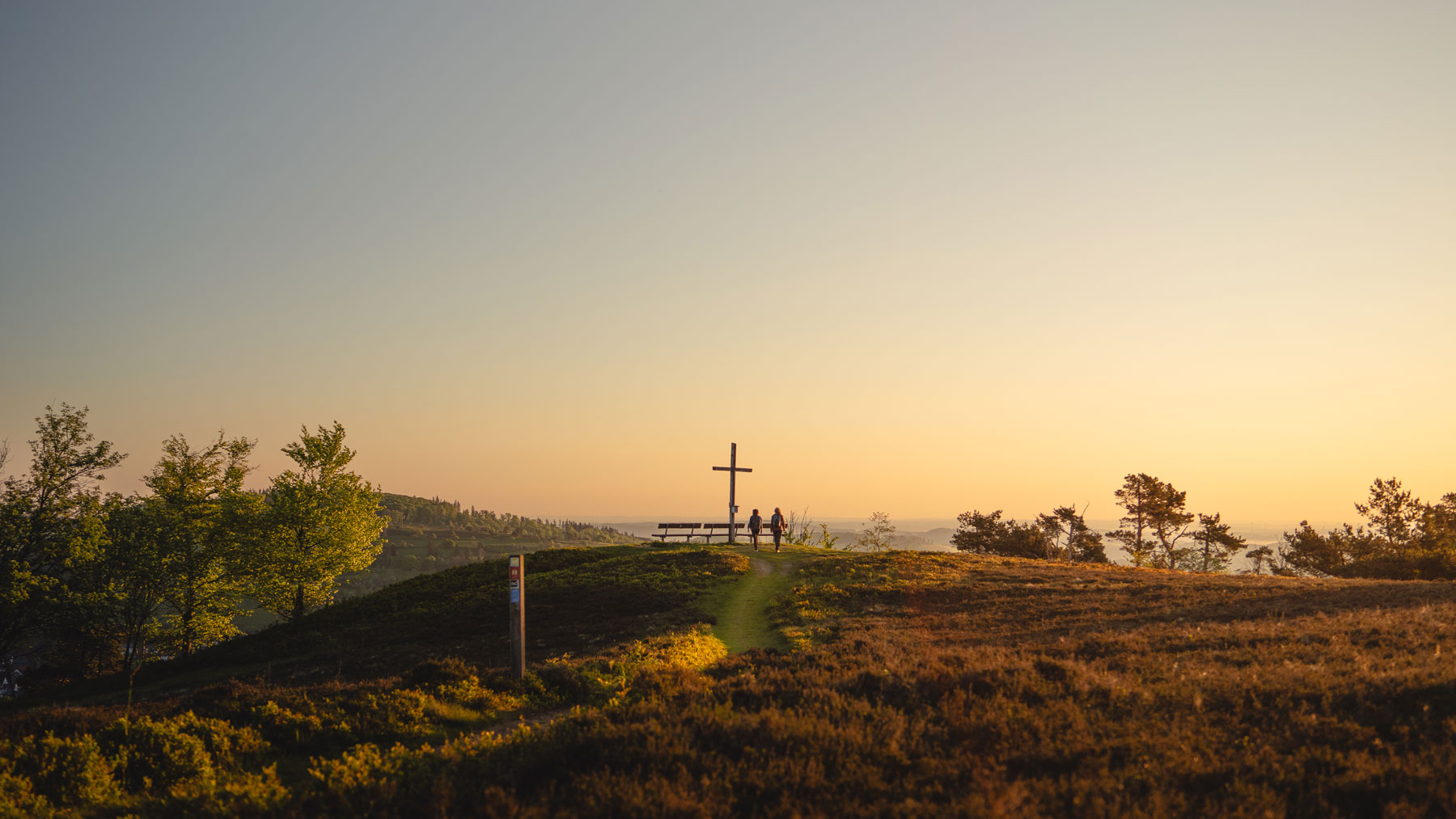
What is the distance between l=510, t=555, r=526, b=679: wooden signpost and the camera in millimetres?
13105

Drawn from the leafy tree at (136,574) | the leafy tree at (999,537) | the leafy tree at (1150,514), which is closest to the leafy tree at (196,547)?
the leafy tree at (136,574)

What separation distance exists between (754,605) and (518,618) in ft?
42.8

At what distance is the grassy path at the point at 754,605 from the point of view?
1898 cm

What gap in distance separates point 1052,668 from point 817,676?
3766 mm

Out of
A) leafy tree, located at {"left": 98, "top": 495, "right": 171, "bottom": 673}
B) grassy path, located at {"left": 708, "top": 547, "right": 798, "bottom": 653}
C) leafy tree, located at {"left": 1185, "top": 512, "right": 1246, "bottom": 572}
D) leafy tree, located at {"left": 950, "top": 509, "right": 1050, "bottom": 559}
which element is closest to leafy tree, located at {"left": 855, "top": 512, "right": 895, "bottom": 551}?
leafy tree, located at {"left": 950, "top": 509, "right": 1050, "bottom": 559}

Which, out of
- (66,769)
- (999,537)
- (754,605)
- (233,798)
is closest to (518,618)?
(233,798)

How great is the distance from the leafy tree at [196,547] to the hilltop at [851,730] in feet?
92.7

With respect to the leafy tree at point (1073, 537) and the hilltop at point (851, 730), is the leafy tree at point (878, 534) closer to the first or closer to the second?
the leafy tree at point (1073, 537)

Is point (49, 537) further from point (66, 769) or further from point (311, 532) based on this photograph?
point (66, 769)

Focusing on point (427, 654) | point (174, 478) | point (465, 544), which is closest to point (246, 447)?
point (174, 478)

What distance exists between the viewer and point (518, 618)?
1333 centimetres

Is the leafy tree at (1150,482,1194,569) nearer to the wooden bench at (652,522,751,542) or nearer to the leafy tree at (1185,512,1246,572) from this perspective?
the leafy tree at (1185,512,1246,572)

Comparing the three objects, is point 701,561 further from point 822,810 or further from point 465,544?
point 465,544

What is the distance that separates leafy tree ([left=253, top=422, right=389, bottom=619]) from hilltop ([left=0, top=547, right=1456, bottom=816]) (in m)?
25.4
